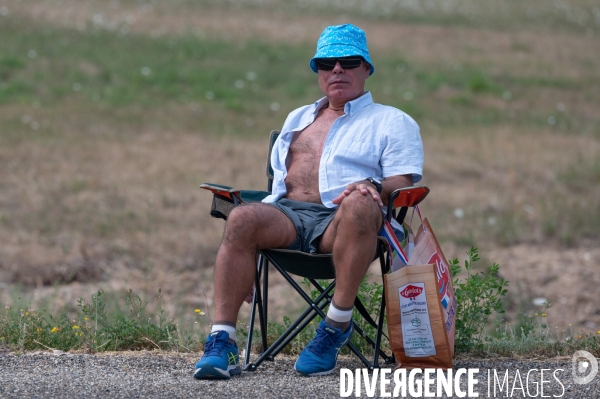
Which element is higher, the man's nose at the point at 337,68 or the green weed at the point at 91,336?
the man's nose at the point at 337,68

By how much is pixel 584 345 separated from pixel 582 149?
7770mm

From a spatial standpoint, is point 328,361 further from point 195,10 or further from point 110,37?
point 195,10

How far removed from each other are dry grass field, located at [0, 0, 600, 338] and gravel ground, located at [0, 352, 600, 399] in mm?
2528

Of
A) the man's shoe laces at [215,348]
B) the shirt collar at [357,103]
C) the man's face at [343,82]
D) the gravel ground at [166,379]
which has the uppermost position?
the man's face at [343,82]

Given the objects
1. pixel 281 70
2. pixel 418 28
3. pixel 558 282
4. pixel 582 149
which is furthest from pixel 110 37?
pixel 558 282

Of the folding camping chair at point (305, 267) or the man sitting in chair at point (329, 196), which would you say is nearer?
the man sitting in chair at point (329, 196)

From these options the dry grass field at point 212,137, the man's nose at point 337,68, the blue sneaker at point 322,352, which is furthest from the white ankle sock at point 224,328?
the dry grass field at point 212,137

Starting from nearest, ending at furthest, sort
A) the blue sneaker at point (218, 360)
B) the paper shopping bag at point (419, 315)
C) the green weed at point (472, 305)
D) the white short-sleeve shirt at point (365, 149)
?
the blue sneaker at point (218, 360)
the paper shopping bag at point (419, 315)
the white short-sleeve shirt at point (365, 149)
the green weed at point (472, 305)

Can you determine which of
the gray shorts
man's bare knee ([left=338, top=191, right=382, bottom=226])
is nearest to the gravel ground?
the gray shorts

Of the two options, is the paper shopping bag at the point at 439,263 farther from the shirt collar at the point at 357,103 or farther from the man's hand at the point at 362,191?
the shirt collar at the point at 357,103

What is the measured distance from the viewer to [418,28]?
2191 cm

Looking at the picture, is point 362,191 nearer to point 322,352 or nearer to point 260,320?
point 322,352

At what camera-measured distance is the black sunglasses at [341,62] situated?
4227mm

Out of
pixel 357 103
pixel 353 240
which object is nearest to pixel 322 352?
pixel 353 240
